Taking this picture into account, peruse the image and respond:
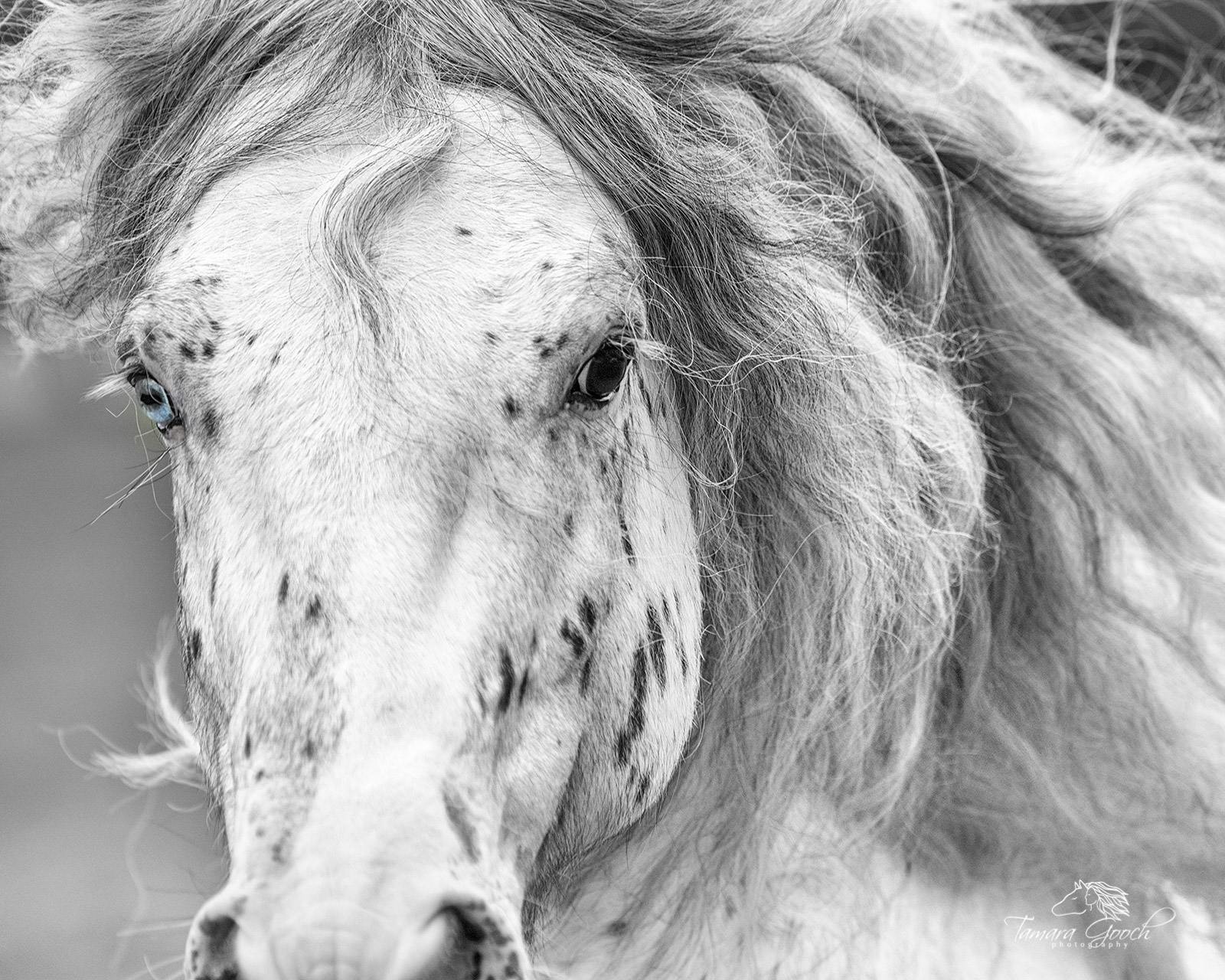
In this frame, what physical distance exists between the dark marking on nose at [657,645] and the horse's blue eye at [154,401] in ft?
1.46

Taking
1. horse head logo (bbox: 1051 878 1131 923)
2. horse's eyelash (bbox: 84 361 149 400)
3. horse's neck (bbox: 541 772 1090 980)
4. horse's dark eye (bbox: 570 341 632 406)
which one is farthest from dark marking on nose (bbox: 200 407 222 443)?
horse head logo (bbox: 1051 878 1131 923)

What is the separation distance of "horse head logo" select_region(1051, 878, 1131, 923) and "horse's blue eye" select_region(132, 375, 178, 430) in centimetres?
100

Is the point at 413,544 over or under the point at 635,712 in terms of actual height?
over

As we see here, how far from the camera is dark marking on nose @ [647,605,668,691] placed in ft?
3.25

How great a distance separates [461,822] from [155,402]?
48 centimetres

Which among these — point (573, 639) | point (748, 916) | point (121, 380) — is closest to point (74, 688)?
point (121, 380)

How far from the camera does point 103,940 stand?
3.39 m

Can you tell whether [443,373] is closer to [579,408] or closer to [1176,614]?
[579,408]

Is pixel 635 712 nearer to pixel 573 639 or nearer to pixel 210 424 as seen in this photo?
pixel 573 639

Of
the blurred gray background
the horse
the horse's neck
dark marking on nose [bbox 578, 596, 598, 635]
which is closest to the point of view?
the horse

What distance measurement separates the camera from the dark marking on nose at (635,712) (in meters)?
0.97

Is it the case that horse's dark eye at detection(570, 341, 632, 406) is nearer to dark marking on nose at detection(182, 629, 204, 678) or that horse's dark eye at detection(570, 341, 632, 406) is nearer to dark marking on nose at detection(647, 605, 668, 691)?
dark marking on nose at detection(647, 605, 668, 691)

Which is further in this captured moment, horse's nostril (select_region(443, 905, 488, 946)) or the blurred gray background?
the blurred gray background

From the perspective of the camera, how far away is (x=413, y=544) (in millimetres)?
822
